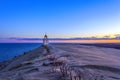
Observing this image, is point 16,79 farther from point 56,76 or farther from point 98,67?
point 98,67

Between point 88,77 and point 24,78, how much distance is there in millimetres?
1727

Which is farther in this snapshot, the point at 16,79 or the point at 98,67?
the point at 98,67

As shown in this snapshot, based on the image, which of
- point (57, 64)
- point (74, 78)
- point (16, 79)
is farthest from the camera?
point (57, 64)

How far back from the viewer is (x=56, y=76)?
205 inches

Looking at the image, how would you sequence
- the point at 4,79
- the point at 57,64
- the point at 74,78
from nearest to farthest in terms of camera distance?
the point at 74,78 < the point at 4,79 < the point at 57,64

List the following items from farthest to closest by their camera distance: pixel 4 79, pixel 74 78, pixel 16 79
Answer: pixel 4 79, pixel 16 79, pixel 74 78

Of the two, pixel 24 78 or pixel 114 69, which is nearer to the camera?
pixel 24 78

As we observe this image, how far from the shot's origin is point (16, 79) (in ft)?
16.9

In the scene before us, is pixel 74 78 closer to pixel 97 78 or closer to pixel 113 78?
pixel 97 78

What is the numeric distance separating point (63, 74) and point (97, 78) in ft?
3.21

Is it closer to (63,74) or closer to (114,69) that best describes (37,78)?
(63,74)

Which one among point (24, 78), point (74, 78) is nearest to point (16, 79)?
point (24, 78)

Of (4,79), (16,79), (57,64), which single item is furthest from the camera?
(57,64)

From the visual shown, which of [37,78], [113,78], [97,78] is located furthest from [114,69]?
[37,78]
